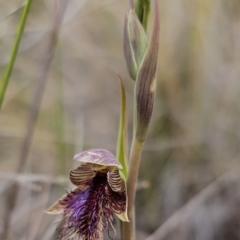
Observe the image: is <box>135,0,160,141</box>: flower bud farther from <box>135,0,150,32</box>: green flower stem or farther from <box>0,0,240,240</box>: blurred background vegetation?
<box>0,0,240,240</box>: blurred background vegetation

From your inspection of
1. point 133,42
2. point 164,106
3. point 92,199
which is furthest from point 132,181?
point 164,106

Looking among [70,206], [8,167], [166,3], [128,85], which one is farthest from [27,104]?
[70,206]

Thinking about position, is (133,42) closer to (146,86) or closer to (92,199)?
(146,86)

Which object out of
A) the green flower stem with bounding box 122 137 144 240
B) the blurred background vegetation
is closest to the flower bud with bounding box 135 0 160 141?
the green flower stem with bounding box 122 137 144 240

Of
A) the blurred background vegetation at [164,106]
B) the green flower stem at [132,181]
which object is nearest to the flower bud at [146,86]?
the green flower stem at [132,181]

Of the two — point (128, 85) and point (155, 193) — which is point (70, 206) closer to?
point (155, 193)
